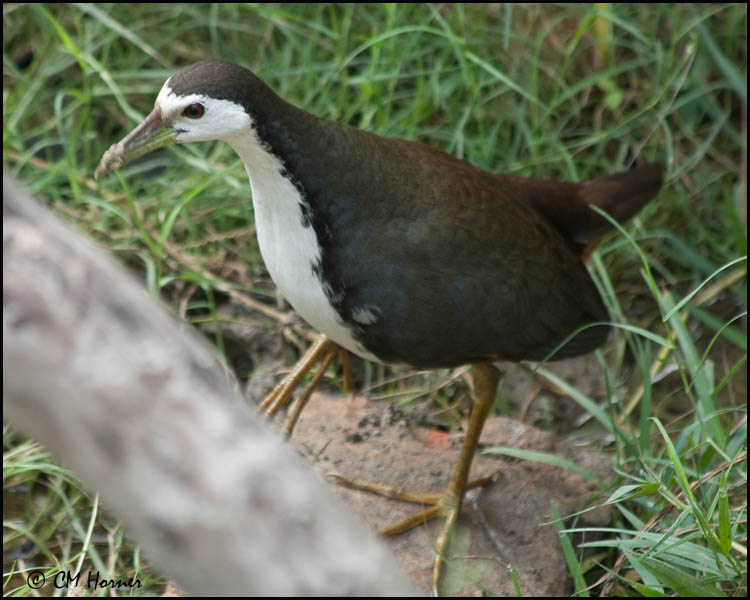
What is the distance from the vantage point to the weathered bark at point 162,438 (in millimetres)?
1128

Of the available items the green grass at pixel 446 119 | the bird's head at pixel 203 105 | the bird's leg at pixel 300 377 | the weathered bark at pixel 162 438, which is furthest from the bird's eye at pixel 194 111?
the weathered bark at pixel 162 438

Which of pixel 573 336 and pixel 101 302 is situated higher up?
pixel 101 302

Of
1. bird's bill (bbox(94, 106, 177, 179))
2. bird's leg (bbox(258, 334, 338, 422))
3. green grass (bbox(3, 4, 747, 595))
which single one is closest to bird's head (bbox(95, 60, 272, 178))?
bird's bill (bbox(94, 106, 177, 179))

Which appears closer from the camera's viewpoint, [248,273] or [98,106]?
[248,273]

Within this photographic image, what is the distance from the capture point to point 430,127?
150 inches

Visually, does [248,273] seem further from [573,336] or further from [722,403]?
[722,403]

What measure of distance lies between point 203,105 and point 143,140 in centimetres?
19

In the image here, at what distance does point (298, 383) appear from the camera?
2.94 meters

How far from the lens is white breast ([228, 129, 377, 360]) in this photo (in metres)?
2.33

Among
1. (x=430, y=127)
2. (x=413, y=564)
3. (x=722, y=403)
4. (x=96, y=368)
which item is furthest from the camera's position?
(x=430, y=127)

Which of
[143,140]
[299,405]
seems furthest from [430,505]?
[143,140]

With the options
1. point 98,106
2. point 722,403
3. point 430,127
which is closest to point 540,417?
point 722,403

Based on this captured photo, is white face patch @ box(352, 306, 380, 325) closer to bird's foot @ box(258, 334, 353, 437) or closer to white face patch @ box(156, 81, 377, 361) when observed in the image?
white face patch @ box(156, 81, 377, 361)

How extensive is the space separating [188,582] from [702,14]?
331 cm
